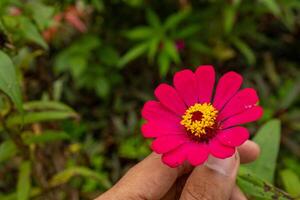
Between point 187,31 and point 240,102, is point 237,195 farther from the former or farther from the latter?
point 187,31

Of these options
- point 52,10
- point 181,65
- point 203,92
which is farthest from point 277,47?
point 203,92

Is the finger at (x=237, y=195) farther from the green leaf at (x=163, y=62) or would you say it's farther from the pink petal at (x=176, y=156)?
the green leaf at (x=163, y=62)

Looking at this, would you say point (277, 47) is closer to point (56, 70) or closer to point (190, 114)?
point (56, 70)

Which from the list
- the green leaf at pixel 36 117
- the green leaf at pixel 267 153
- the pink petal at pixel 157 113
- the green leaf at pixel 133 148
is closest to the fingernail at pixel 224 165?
the pink petal at pixel 157 113

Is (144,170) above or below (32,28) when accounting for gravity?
below

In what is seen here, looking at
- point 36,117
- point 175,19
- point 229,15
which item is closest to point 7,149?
point 36,117

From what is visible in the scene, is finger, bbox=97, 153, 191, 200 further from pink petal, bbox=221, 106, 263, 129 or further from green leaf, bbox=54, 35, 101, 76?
green leaf, bbox=54, 35, 101, 76
